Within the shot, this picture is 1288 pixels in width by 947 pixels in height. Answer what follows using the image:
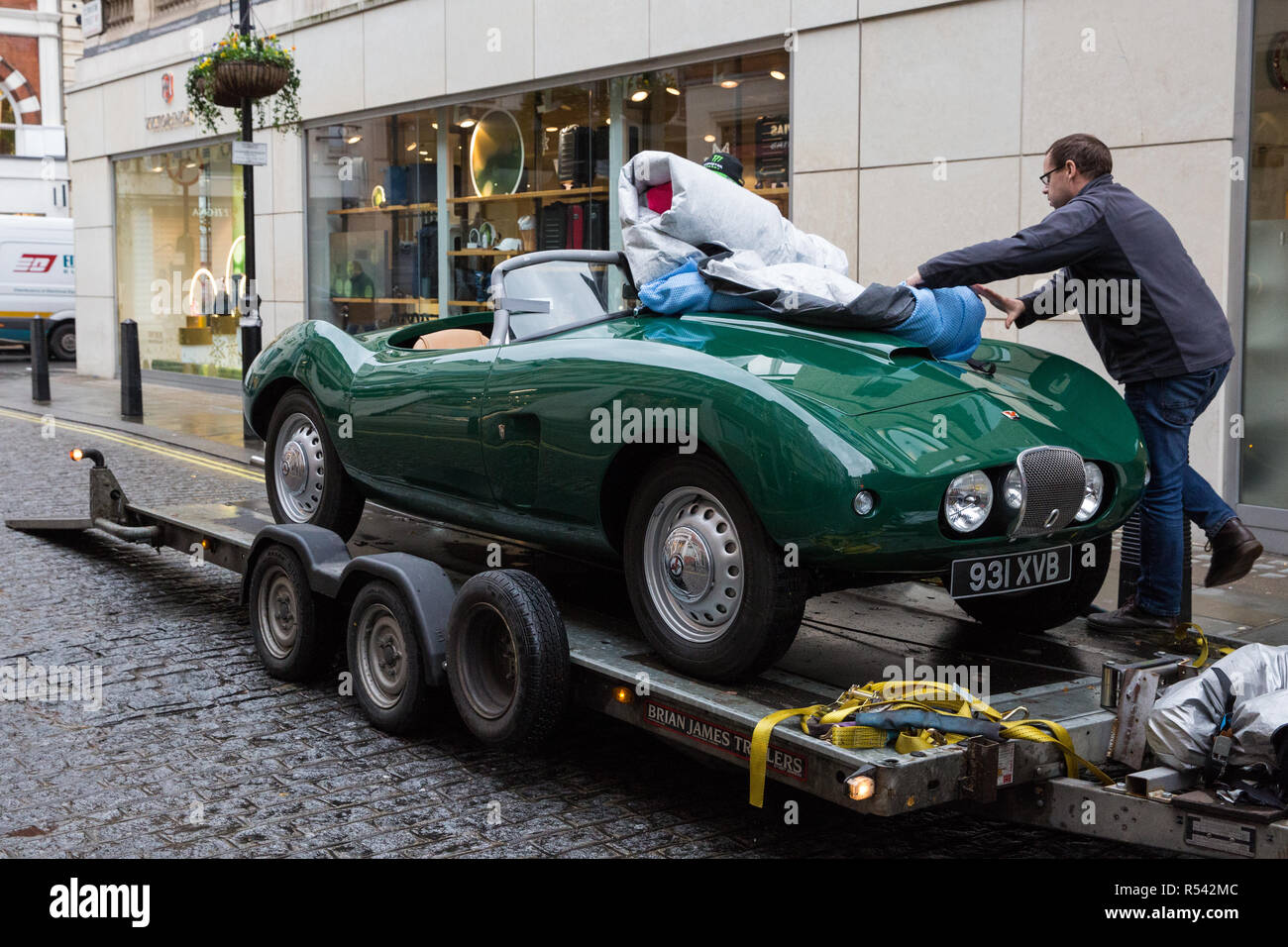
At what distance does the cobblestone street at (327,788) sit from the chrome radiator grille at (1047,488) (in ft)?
2.96

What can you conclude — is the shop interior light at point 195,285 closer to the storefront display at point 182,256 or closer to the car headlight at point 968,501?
the storefront display at point 182,256

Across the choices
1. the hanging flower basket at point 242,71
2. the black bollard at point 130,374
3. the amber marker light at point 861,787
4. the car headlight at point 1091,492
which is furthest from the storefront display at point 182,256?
the amber marker light at point 861,787

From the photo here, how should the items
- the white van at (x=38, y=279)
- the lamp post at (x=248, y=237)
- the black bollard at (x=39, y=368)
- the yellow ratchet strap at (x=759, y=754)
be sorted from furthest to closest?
the white van at (x=38, y=279) → the black bollard at (x=39, y=368) → the lamp post at (x=248, y=237) → the yellow ratchet strap at (x=759, y=754)

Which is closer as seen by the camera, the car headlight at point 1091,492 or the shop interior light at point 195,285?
the car headlight at point 1091,492

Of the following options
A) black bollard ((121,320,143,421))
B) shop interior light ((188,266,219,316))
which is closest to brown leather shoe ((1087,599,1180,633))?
black bollard ((121,320,143,421))

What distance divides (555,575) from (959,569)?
6.80 feet

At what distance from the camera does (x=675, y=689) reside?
375cm

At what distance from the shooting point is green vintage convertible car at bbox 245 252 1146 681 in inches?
144

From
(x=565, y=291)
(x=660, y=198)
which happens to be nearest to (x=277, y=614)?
(x=565, y=291)

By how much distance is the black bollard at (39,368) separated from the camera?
17156mm

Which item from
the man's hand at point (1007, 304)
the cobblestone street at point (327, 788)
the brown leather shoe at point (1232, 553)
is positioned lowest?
the cobblestone street at point (327, 788)

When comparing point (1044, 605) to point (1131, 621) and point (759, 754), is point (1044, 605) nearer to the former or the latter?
point (1131, 621)

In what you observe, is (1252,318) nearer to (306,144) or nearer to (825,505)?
(825,505)

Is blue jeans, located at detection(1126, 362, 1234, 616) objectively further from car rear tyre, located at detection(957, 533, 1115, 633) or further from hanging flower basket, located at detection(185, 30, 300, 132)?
hanging flower basket, located at detection(185, 30, 300, 132)
